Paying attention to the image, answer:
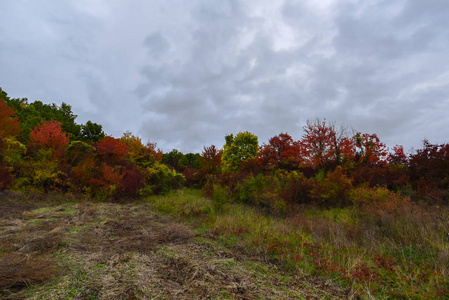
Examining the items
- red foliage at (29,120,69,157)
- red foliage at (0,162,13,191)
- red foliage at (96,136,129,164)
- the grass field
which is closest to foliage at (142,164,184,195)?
red foliage at (96,136,129,164)

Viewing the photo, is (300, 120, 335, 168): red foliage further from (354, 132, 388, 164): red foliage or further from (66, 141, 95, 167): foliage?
(66, 141, 95, 167): foliage

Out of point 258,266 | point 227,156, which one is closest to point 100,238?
point 258,266

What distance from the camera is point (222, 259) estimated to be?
12.2ft

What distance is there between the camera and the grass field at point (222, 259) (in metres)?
2.62

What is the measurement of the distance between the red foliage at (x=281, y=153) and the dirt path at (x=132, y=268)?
12363 millimetres

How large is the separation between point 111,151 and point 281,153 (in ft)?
41.6

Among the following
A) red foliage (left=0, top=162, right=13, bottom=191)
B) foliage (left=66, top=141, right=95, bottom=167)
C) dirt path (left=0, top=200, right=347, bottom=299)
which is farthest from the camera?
foliage (left=66, top=141, right=95, bottom=167)

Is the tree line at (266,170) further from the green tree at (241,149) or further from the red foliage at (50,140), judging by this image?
the green tree at (241,149)

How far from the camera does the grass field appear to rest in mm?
2617

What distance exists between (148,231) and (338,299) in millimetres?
4389

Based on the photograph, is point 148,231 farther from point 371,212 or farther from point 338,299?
point 371,212

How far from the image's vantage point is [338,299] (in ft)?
9.14

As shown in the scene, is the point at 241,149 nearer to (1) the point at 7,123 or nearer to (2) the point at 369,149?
(2) the point at 369,149

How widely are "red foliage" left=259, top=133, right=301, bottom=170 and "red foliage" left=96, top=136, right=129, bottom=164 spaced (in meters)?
10.9
